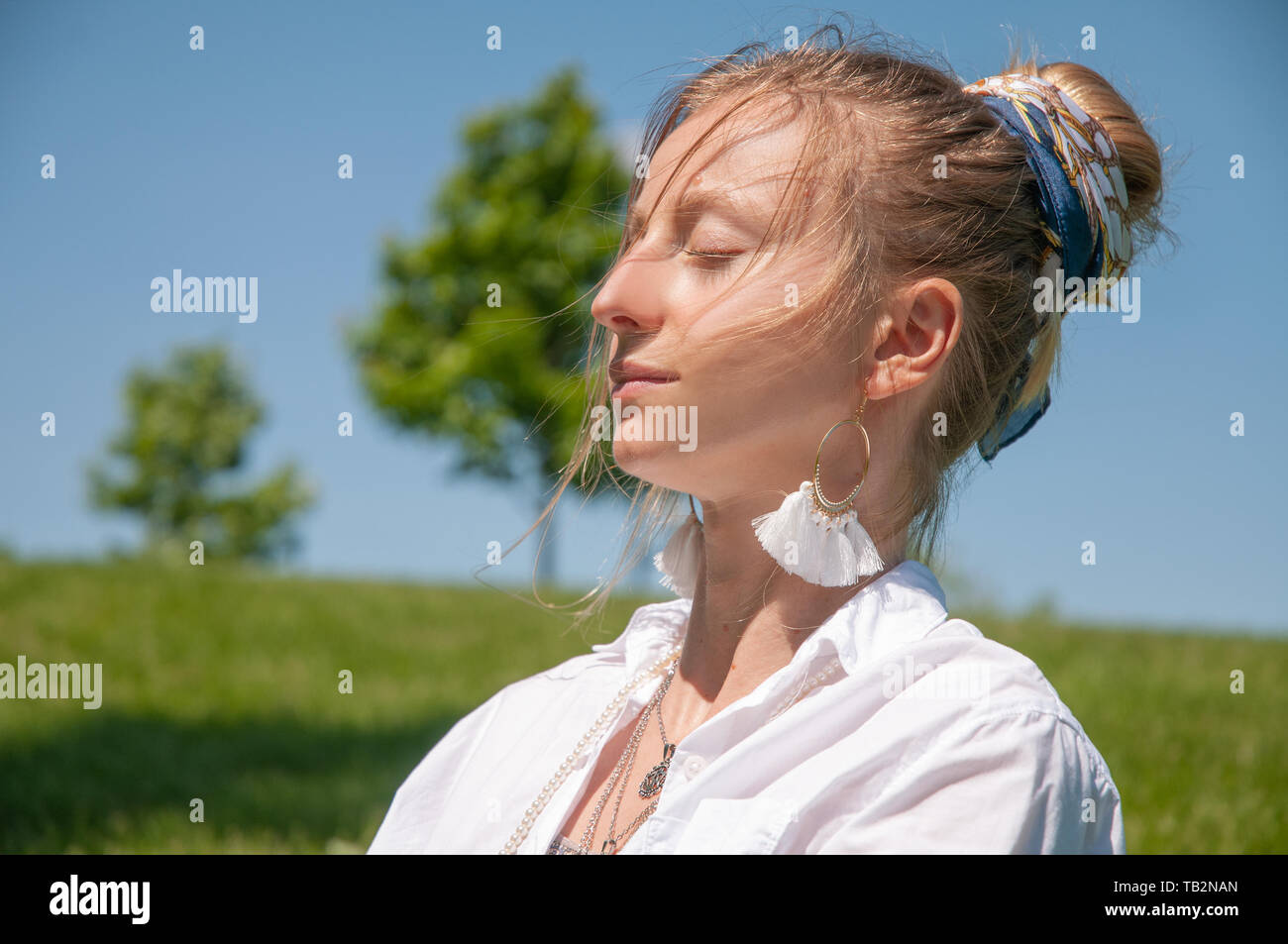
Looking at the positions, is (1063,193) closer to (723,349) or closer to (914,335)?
(914,335)

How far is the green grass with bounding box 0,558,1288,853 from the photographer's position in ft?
13.0

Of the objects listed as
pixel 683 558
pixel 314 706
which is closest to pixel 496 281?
pixel 314 706

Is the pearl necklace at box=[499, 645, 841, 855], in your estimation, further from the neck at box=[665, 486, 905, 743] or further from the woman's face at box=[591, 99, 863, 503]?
the woman's face at box=[591, 99, 863, 503]

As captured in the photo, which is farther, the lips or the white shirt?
the lips

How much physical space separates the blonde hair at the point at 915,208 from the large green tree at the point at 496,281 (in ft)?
55.5

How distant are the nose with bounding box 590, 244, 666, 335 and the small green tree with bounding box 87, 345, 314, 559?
30406 mm

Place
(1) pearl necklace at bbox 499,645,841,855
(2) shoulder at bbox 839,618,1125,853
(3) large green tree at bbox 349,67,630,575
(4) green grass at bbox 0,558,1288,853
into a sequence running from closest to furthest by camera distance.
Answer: (2) shoulder at bbox 839,618,1125,853, (1) pearl necklace at bbox 499,645,841,855, (4) green grass at bbox 0,558,1288,853, (3) large green tree at bbox 349,67,630,575

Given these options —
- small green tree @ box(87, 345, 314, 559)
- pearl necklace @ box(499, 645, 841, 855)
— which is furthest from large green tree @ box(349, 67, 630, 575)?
pearl necklace @ box(499, 645, 841, 855)

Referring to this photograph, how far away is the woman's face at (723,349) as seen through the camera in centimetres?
165

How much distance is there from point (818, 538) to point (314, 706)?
4837mm

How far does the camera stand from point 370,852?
1.92 meters

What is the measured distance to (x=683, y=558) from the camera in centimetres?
203
